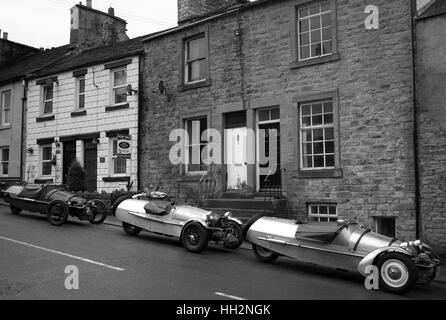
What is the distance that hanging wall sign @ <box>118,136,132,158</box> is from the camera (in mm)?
17516

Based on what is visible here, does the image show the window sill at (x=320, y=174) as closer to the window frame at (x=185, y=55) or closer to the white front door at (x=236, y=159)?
the white front door at (x=236, y=159)

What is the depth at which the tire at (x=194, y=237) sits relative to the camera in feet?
33.9

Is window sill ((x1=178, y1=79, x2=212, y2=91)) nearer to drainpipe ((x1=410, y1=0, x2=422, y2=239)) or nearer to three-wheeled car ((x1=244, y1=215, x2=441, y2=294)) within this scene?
drainpipe ((x1=410, y1=0, x2=422, y2=239))

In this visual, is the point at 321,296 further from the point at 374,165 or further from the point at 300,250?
the point at 374,165

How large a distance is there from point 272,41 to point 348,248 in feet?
26.9

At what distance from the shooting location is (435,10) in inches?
472

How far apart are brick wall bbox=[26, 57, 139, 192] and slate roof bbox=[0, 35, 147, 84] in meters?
0.37

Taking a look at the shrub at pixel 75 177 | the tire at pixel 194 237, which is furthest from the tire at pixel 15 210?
the tire at pixel 194 237

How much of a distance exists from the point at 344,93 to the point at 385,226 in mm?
3689

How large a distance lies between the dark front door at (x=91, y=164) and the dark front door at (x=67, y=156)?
917 millimetres

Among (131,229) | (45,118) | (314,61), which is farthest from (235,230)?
(45,118)

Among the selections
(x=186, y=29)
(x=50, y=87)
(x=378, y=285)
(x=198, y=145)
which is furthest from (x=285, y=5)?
(x=50, y=87)

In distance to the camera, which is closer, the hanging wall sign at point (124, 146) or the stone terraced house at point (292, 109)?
the stone terraced house at point (292, 109)

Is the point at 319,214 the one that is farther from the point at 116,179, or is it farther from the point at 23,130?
the point at 23,130
